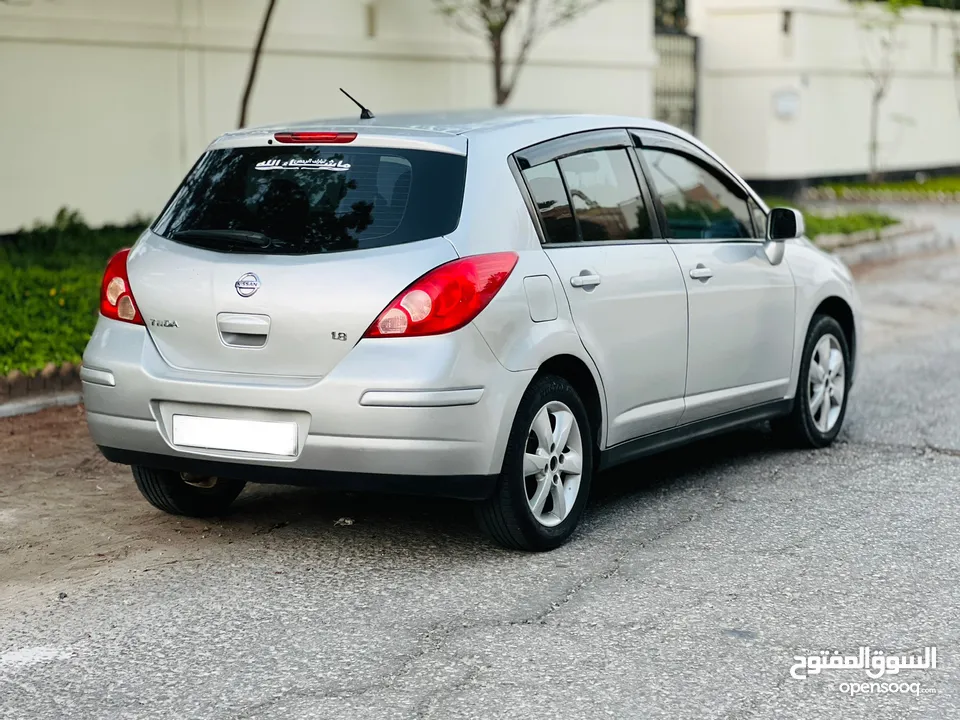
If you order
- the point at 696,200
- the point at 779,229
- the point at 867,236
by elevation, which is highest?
the point at 696,200

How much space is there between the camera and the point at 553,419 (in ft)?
18.6

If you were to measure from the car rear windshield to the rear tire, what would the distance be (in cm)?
101

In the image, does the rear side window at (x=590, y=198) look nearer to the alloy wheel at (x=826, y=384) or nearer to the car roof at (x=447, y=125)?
the car roof at (x=447, y=125)

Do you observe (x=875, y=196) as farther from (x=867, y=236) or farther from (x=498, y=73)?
(x=498, y=73)

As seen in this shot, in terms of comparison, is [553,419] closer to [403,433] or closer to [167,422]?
[403,433]

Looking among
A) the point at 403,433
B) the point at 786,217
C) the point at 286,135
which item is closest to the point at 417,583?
the point at 403,433

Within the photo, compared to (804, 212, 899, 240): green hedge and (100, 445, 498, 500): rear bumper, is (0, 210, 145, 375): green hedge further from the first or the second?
(804, 212, 899, 240): green hedge

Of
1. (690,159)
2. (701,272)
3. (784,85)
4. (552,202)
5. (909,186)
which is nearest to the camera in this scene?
(552,202)

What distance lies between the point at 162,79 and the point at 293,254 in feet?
25.8

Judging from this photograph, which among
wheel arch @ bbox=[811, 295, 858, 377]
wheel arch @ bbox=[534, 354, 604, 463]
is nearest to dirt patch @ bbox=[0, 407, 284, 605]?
wheel arch @ bbox=[534, 354, 604, 463]

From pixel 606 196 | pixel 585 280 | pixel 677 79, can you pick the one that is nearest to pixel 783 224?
pixel 606 196

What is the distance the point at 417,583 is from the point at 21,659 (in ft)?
4.56

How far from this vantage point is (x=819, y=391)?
24.7 ft

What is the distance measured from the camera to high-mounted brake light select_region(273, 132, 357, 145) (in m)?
5.66
